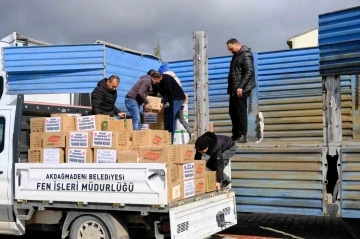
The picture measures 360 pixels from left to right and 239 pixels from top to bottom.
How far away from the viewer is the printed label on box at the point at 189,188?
19.2ft

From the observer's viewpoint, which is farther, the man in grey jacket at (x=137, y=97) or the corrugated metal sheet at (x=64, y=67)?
the corrugated metal sheet at (x=64, y=67)

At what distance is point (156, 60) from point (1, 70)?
11.6 feet

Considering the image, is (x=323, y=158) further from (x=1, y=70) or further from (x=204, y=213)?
(x=1, y=70)

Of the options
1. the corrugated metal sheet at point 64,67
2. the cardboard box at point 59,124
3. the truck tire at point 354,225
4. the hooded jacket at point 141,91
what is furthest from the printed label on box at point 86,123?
the truck tire at point 354,225

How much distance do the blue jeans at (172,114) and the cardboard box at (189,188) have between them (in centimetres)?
272

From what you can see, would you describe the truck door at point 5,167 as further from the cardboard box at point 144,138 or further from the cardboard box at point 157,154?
the cardboard box at point 157,154

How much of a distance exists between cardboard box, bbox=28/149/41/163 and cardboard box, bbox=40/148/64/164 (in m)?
0.11

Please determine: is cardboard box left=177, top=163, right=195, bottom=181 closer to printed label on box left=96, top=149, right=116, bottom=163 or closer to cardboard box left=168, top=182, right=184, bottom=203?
cardboard box left=168, top=182, right=184, bottom=203

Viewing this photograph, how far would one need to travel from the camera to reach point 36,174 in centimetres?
631

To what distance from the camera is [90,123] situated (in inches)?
252

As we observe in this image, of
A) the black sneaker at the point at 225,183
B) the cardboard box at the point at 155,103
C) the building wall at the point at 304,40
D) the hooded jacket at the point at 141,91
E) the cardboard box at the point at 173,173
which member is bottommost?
the black sneaker at the point at 225,183

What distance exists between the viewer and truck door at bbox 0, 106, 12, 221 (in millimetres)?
6551

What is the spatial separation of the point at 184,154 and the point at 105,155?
1.00 meters

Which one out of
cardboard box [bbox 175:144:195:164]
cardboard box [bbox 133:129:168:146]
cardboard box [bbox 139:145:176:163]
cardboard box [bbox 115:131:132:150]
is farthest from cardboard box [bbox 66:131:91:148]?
cardboard box [bbox 175:144:195:164]
